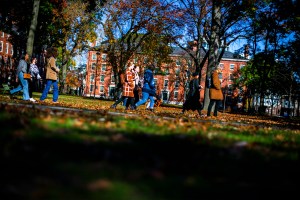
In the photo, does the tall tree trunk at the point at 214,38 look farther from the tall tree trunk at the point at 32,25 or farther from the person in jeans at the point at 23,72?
the person in jeans at the point at 23,72

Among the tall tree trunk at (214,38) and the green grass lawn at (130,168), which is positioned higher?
the tall tree trunk at (214,38)

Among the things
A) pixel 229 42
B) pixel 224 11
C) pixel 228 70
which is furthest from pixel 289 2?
pixel 228 70

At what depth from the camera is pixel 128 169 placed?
2.66m

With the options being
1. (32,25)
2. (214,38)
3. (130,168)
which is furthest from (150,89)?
(130,168)

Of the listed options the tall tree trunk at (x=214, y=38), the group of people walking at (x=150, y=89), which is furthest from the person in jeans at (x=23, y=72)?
the tall tree trunk at (x=214, y=38)

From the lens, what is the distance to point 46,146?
3.24 m

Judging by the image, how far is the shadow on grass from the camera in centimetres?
214

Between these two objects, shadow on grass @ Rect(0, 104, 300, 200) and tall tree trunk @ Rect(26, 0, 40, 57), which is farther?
tall tree trunk @ Rect(26, 0, 40, 57)

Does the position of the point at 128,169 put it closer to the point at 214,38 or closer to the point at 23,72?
the point at 23,72

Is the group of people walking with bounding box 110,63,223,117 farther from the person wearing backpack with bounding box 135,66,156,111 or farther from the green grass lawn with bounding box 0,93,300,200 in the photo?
the green grass lawn with bounding box 0,93,300,200

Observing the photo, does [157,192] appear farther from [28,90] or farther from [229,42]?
[229,42]

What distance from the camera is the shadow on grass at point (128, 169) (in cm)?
214

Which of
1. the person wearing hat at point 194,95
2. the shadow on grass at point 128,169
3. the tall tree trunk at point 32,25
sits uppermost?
the tall tree trunk at point 32,25

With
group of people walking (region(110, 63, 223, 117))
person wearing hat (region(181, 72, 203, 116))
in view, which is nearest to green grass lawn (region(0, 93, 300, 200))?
group of people walking (region(110, 63, 223, 117))
